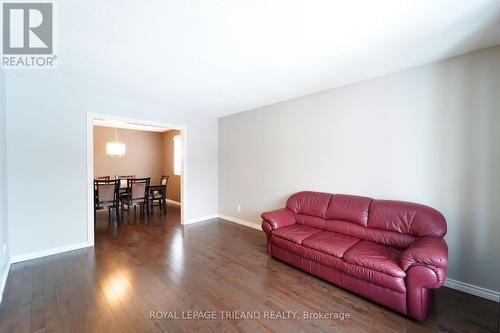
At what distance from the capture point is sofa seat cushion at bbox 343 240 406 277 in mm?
1892

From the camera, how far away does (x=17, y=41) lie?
1945 millimetres

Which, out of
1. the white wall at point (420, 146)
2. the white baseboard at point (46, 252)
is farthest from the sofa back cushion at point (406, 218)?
the white baseboard at point (46, 252)

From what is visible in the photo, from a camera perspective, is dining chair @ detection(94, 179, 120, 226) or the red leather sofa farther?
dining chair @ detection(94, 179, 120, 226)

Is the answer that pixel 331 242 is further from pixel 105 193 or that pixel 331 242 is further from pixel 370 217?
pixel 105 193

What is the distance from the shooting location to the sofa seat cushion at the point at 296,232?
263 cm

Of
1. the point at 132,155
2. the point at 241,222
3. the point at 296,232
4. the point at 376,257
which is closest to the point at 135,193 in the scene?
the point at 132,155

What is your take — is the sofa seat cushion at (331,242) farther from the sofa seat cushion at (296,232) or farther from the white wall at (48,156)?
the white wall at (48,156)

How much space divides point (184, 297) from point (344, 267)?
1.62 m

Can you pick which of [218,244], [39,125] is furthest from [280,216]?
[39,125]

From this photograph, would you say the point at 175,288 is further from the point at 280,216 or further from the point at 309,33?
the point at 309,33

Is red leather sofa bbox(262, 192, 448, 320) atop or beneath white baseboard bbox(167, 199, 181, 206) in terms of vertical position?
atop

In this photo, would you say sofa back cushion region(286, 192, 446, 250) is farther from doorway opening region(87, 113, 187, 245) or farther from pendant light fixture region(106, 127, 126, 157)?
pendant light fixture region(106, 127, 126, 157)

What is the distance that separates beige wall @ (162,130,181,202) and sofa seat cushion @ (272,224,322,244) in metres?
4.74

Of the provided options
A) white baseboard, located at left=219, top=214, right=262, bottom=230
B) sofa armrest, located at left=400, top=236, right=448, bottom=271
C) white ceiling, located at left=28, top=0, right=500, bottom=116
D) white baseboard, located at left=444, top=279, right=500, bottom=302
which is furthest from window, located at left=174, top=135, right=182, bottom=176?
white baseboard, located at left=444, top=279, right=500, bottom=302
